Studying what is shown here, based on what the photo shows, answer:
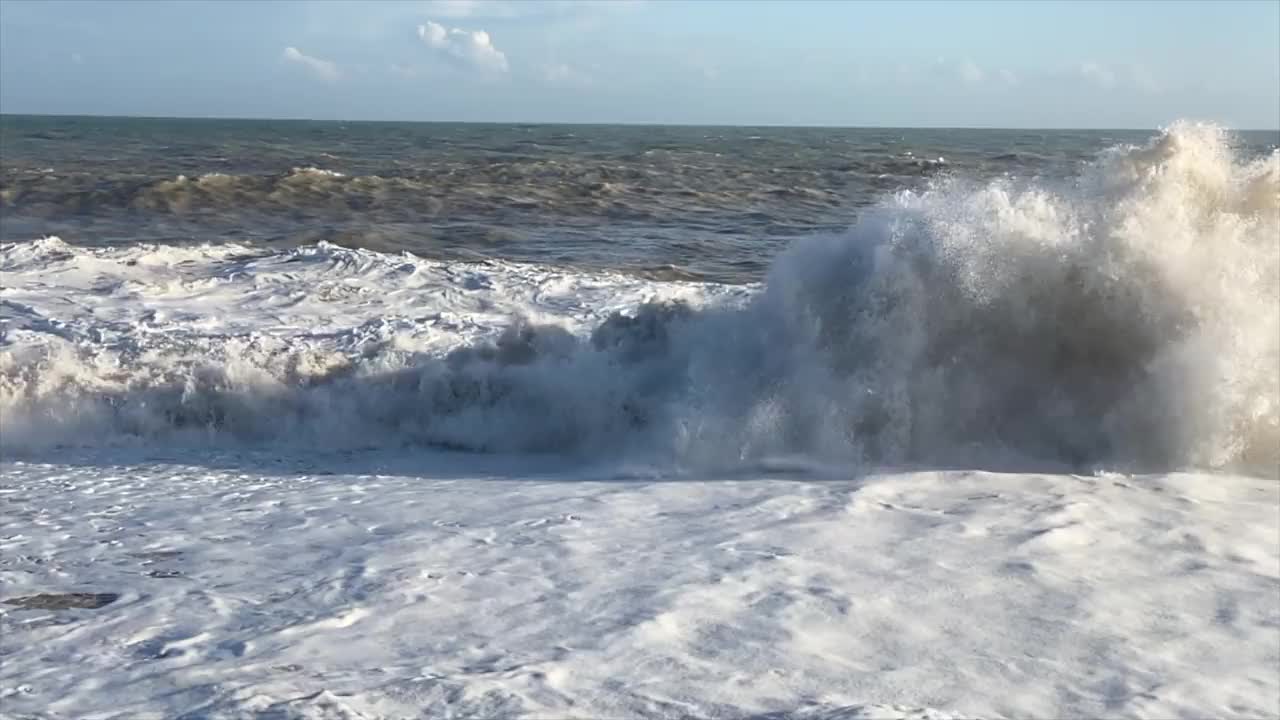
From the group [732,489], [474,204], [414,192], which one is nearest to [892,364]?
[732,489]

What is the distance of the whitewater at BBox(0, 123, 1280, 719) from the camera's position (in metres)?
4.00

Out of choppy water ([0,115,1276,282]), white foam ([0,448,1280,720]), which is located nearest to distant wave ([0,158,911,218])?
choppy water ([0,115,1276,282])

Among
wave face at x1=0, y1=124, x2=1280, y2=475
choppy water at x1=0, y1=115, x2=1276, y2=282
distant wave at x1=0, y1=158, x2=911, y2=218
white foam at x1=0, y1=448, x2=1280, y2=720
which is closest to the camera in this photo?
white foam at x1=0, y1=448, x2=1280, y2=720

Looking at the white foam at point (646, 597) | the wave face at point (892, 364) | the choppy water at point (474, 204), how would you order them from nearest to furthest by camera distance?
the white foam at point (646, 597)
the wave face at point (892, 364)
the choppy water at point (474, 204)

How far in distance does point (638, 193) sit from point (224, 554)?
2006 centimetres

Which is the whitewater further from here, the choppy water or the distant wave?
the distant wave

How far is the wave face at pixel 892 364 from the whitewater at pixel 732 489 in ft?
0.06

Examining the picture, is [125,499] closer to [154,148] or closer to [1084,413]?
[1084,413]

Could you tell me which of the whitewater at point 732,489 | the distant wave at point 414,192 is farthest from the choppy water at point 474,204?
the whitewater at point 732,489

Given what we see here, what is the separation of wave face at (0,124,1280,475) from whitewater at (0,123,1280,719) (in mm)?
19

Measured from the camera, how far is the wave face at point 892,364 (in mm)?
6641

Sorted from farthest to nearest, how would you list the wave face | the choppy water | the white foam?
the choppy water < the wave face < the white foam

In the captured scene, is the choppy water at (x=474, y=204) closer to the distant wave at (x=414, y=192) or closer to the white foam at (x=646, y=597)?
the distant wave at (x=414, y=192)

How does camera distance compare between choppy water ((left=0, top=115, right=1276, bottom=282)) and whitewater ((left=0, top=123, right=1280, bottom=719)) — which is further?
choppy water ((left=0, top=115, right=1276, bottom=282))
